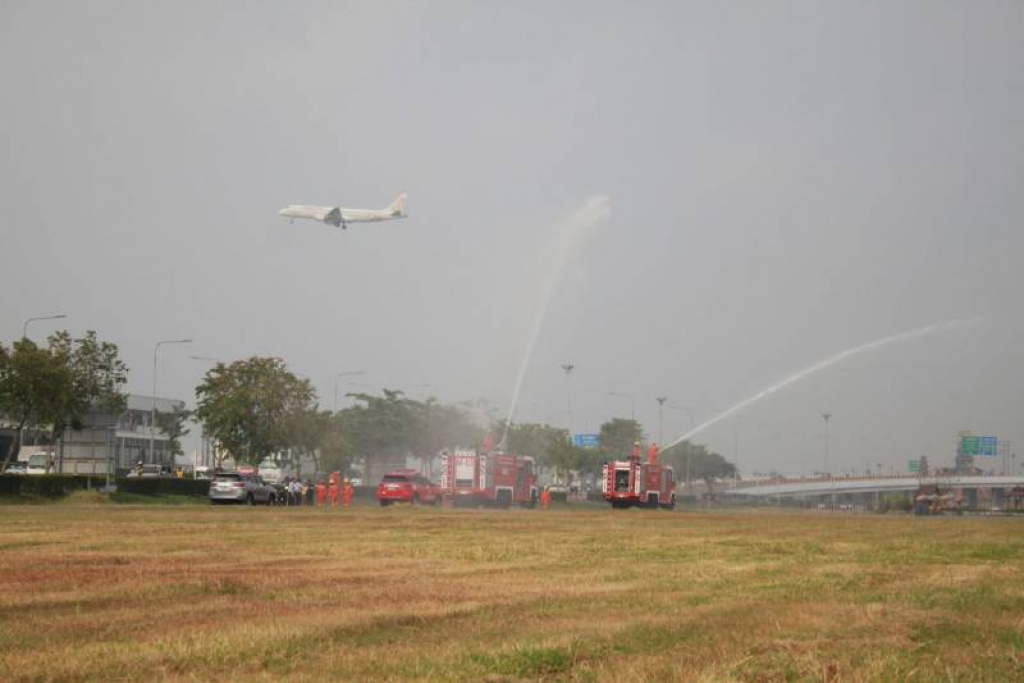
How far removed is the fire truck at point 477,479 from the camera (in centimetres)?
7994

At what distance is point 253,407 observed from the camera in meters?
103

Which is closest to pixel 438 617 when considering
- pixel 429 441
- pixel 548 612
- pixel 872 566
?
pixel 548 612

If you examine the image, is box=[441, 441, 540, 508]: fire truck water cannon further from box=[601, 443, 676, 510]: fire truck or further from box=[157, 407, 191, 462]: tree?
box=[157, 407, 191, 462]: tree

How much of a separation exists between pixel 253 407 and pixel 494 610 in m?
89.6

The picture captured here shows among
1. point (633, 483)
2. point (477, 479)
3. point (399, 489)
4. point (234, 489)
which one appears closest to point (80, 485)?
point (234, 489)

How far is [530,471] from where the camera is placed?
85.8m

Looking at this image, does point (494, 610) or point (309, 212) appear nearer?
point (494, 610)

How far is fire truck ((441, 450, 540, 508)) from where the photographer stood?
79.9 metres

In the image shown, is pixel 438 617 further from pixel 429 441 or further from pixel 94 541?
pixel 429 441

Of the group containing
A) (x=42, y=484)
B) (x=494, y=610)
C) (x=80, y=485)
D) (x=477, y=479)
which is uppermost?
(x=477, y=479)

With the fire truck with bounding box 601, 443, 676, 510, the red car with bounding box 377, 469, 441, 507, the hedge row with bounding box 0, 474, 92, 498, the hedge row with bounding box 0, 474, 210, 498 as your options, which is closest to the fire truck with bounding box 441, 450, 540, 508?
the red car with bounding box 377, 469, 441, 507

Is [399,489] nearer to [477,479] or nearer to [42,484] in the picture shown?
[477,479]

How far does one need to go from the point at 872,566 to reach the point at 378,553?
32.4ft

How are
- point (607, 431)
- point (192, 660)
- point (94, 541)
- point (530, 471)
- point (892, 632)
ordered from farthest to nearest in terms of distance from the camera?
point (607, 431) < point (530, 471) < point (94, 541) < point (892, 632) < point (192, 660)
